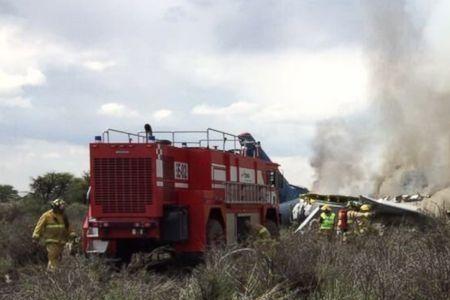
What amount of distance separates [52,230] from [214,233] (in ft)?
10.8

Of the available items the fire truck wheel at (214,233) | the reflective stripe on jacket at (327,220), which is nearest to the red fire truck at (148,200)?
the fire truck wheel at (214,233)

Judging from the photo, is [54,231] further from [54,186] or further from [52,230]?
[54,186]

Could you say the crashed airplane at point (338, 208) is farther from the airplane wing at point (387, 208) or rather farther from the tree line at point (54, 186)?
the tree line at point (54, 186)

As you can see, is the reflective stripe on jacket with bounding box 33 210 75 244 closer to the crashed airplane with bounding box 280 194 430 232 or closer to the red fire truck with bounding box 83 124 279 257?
the red fire truck with bounding box 83 124 279 257

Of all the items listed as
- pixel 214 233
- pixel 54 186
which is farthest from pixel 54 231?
pixel 54 186

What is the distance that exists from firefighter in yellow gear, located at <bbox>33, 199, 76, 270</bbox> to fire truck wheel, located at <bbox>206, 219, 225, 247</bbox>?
2.67 m

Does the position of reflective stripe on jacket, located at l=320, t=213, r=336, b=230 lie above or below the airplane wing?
below

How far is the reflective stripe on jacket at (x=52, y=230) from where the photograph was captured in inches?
520

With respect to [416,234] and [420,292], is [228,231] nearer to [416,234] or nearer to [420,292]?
[416,234]

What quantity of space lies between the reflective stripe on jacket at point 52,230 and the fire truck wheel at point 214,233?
269cm

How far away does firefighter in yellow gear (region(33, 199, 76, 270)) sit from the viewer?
13.2 m

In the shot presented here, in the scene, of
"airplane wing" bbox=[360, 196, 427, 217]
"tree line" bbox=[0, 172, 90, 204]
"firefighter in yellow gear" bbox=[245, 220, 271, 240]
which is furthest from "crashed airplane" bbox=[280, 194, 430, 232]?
"tree line" bbox=[0, 172, 90, 204]

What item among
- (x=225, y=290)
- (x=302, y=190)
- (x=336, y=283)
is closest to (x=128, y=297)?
(x=225, y=290)

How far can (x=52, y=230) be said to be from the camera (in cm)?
1329
